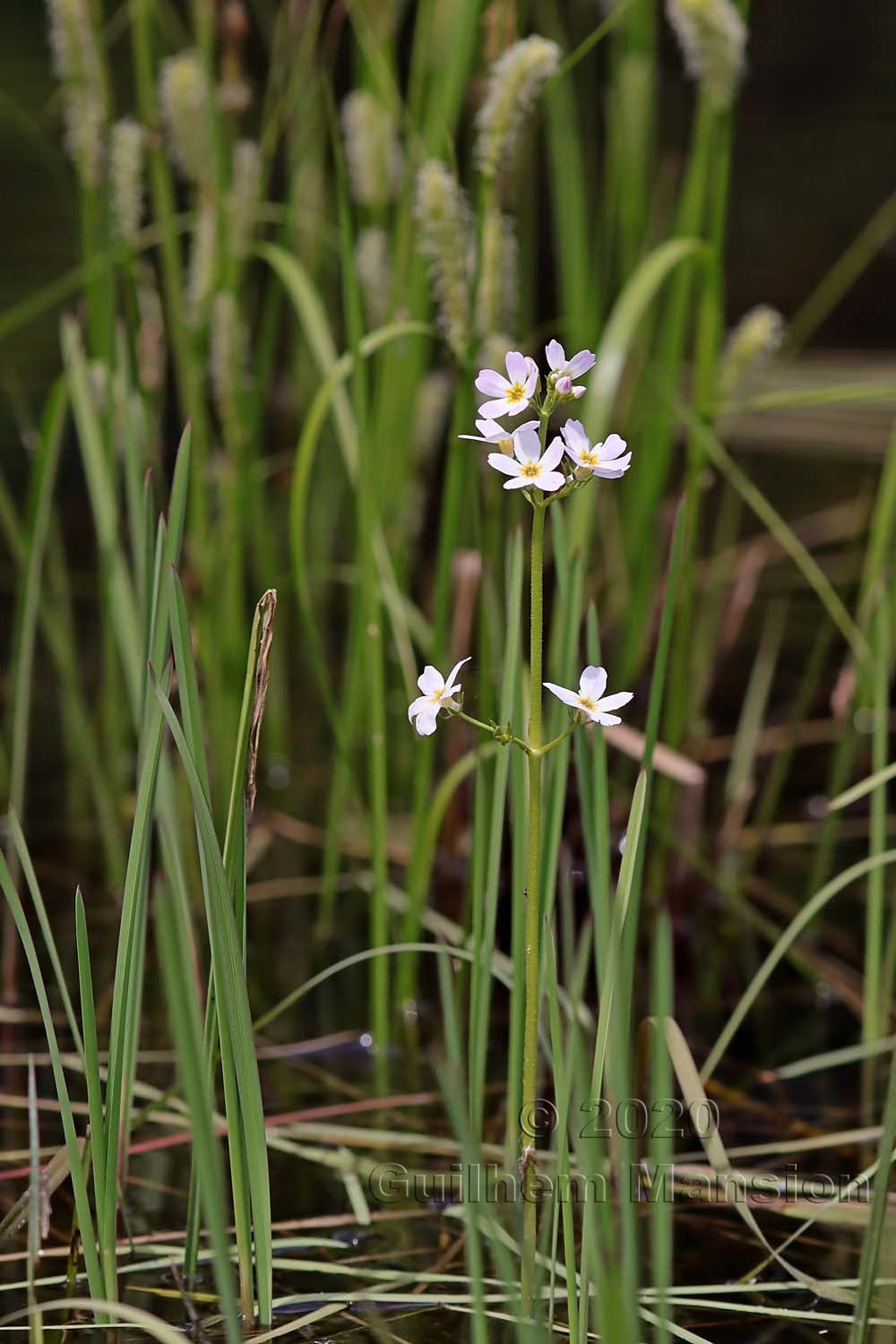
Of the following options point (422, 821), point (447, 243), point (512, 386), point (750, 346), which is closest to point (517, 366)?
point (512, 386)

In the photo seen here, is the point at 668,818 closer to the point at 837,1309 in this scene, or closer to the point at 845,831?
the point at 845,831

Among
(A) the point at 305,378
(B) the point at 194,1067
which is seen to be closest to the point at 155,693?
(B) the point at 194,1067

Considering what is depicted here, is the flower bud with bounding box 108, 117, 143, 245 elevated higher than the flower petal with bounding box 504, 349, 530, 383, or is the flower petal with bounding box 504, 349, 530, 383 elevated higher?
the flower bud with bounding box 108, 117, 143, 245

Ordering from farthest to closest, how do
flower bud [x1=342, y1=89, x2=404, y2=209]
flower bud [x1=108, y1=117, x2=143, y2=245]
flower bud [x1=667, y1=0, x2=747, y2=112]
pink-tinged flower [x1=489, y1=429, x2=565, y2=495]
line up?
flower bud [x1=342, y1=89, x2=404, y2=209] < flower bud [x1=108, y1=117, x2=143, y2=245] < flower bud [x1=667, y1=0, x2=747, y2=112] < pink-tinged flower [x1=489, y1=429, x2=565, y2=495]

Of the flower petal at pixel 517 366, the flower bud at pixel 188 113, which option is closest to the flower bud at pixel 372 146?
the flower bud at pixel 188 113

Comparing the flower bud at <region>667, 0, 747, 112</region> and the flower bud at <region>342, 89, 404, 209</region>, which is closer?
the flower bud at <region>667, 0, 747, 112</region>

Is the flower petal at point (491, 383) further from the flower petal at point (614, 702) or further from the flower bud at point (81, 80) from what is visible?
the flower bud at point (81, 80)

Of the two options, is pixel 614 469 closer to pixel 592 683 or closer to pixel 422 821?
Answer: pixel 592 683

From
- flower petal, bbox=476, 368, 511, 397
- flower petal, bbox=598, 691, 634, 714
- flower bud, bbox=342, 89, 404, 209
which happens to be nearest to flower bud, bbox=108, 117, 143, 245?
flower bud, bbox=342, 89, 404, 209

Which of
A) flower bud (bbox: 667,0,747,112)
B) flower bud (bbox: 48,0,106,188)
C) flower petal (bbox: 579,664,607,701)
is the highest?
flower bud (bbox: 48,0,106,188)

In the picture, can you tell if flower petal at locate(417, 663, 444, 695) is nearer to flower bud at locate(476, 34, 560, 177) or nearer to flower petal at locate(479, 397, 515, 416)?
flower petal at locate(479, 397, 515, 416)
